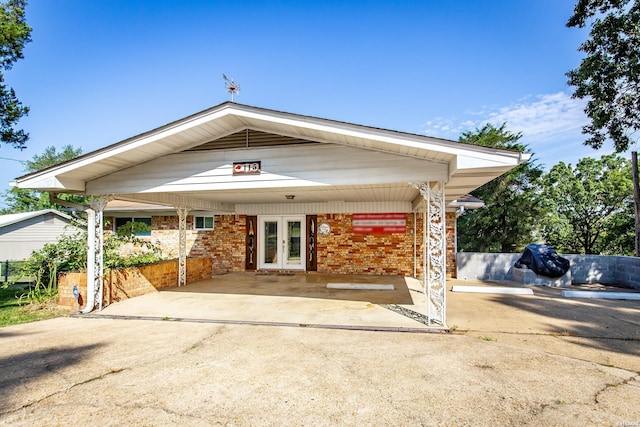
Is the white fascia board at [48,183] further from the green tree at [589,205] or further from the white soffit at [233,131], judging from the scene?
the green tree at [589,205]

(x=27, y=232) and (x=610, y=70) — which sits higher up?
(x=610, y=70)

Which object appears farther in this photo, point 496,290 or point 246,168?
point 496,290

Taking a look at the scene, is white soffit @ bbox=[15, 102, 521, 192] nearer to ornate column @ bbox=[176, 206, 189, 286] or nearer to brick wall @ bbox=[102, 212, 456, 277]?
ornate column @ bbox=[176, 206, 189, 286]

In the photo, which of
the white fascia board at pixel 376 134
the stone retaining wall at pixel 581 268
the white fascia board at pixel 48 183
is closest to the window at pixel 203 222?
the white fascia board at pixel 48 183

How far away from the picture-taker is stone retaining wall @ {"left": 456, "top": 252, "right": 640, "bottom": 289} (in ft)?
32.1

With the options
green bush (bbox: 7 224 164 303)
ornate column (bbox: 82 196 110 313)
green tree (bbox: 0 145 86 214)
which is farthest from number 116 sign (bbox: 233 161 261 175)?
green tree (bbox: 0 145 86 214)

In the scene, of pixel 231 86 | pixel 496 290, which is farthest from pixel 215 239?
pixel 496 290

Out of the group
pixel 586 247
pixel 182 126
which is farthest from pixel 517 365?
pixel 586 247

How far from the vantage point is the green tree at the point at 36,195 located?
29.0m

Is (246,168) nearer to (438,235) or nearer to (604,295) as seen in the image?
(438,235)

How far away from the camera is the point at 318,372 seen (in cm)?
356

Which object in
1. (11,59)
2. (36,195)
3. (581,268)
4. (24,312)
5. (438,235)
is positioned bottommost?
(24,312)

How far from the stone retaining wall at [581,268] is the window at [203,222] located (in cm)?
919

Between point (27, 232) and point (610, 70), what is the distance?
24.2 meters
